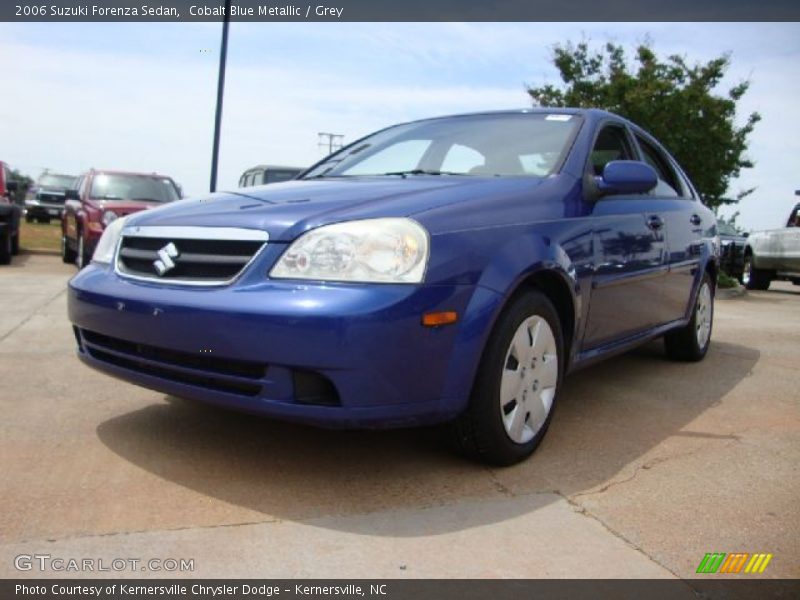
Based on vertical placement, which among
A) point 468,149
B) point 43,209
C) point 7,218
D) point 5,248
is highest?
point 468,149

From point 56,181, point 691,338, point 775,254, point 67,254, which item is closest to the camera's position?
point 691,338

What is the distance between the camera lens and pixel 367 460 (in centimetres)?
304

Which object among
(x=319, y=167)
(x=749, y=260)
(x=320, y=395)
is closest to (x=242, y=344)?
(x=320, y=395)

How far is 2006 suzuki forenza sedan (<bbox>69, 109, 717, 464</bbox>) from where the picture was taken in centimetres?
249

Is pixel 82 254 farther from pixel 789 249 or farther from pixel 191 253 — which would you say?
pixel 789 249

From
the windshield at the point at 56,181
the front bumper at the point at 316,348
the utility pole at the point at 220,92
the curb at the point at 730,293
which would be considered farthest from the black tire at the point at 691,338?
the windshield at the point at 56,181

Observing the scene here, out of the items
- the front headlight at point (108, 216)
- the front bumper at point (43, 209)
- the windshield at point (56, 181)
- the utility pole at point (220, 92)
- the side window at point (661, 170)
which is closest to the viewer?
the side window at point (661, 170)

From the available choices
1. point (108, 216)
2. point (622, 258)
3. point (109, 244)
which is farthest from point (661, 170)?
point (108, 216)

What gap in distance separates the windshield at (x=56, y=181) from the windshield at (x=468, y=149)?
23784 millimetres

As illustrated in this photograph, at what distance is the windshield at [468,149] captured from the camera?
142 inches

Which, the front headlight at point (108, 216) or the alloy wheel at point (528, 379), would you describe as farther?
the front headlight at point (108, 216)

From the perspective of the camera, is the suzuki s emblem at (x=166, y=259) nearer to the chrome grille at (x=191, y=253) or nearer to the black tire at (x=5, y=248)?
the chrome grille at (x=191, y=253)

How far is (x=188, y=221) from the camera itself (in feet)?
9.51

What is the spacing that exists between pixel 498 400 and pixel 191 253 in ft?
4.19
